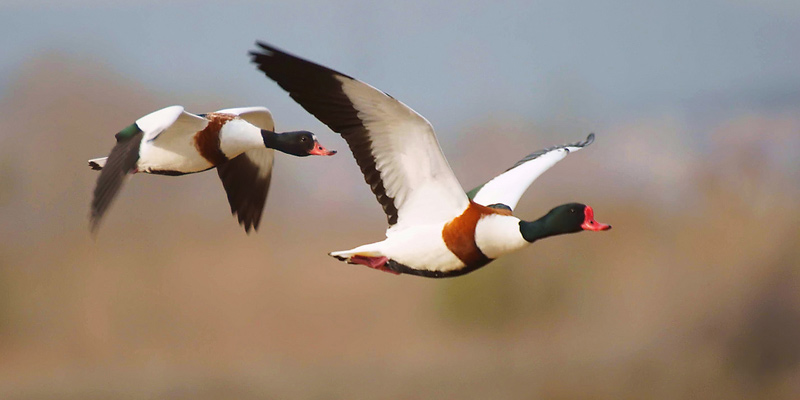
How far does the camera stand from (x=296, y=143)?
2.91m

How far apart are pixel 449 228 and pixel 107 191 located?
86 centimetres

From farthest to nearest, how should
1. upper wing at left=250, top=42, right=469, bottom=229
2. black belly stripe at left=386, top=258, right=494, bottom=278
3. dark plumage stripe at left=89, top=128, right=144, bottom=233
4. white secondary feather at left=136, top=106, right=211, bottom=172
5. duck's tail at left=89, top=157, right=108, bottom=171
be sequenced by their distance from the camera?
1. duck's tail at left=89, top=157, right=108, bottom=171
2. white secondary feather at left=136, top=106, right=211, bottom=172
3. black belly stripe at left=386, top=258, right=494, bottom=278
4. upper wing at left=250, top=42, right=469, bottom=229
5. dark plumage stripe at left=89, top=128, right=144, bottom=233

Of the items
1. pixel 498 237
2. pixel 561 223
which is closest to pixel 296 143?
pixel 498 237

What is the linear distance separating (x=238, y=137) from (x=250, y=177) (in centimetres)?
42

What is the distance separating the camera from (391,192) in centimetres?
260

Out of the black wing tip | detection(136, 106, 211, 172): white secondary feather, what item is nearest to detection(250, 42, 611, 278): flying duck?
detection(136, 106, 211, 172): white secondary feather

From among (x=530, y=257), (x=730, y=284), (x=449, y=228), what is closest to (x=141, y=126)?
(x=449, y=228)

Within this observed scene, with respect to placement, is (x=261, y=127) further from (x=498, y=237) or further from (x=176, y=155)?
(x=498, y=237)

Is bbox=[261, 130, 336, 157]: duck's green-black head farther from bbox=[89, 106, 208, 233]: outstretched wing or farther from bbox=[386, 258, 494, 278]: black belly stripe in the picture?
bbox=[386, 258, 494, 278]: black belly stripe

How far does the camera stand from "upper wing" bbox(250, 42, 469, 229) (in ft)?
7.83

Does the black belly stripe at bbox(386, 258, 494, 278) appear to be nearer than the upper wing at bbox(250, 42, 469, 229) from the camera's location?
No

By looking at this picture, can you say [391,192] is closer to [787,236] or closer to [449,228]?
[449,228]

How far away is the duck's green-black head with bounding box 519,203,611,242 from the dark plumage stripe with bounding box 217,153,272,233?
110 centimetres

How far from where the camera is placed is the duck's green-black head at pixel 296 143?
287 cm
